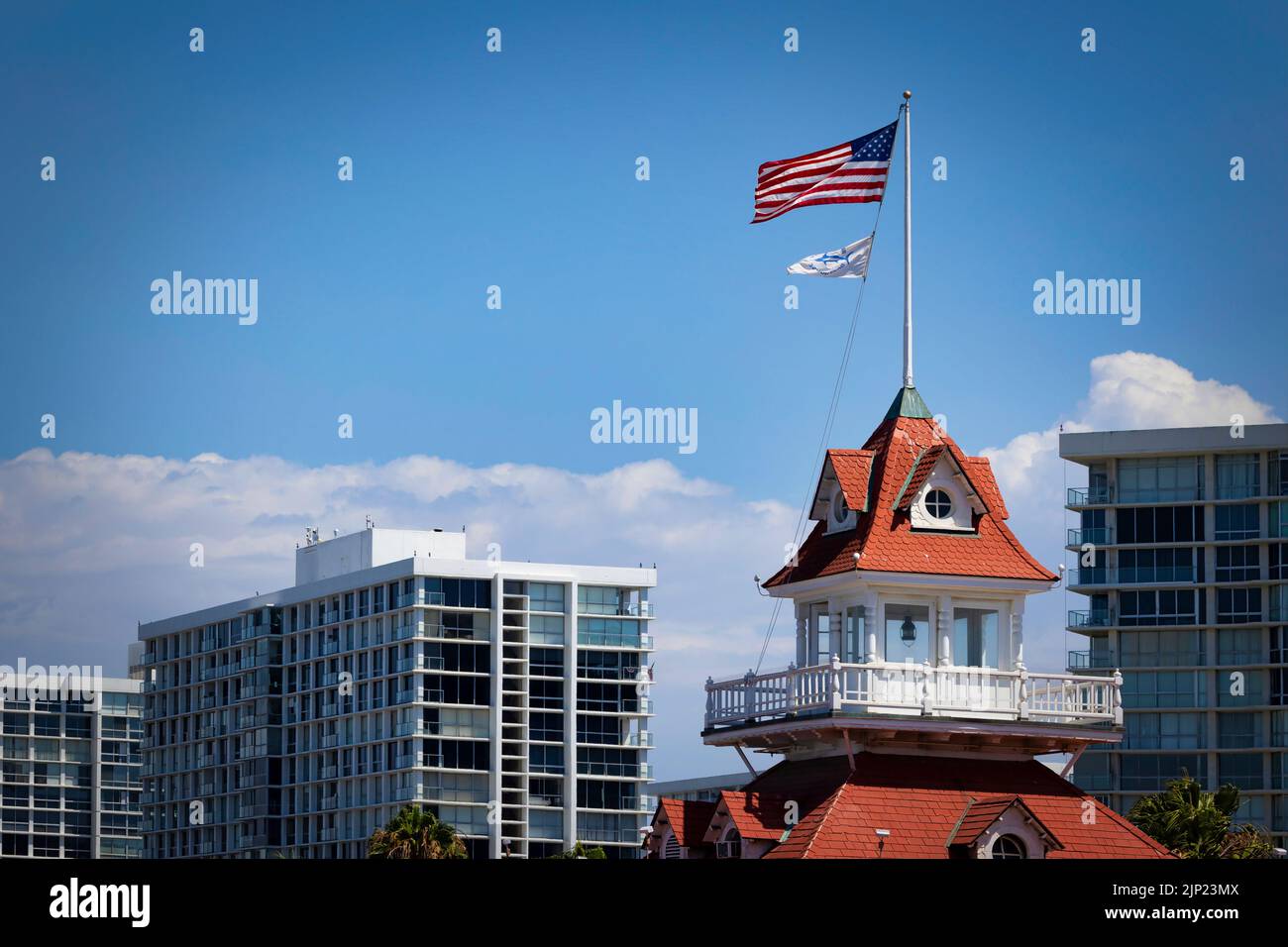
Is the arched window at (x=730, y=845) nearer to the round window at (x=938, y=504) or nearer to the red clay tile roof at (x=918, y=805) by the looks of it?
the red clay tile roof at (x=918, y=805)

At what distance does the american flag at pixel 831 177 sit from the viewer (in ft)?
174

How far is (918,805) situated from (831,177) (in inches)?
609

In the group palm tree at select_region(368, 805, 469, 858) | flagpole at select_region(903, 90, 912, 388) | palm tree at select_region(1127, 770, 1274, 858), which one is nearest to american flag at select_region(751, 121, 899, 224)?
flagpole at select_region(903, 90, 912, 388)

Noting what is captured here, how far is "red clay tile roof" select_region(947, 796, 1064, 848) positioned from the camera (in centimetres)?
4625

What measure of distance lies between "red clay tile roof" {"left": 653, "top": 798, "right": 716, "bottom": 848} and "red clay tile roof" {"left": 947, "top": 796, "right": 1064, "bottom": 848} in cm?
585

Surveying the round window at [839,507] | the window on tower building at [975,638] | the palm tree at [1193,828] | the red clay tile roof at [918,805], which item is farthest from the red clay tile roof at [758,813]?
the palm tree at [1193,828]

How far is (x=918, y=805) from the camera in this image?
155 feet

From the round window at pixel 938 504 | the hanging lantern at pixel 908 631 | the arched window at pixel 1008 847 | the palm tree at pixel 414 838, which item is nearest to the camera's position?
the arched window at pixel 1008 847

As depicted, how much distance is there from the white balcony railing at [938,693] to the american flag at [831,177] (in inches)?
458

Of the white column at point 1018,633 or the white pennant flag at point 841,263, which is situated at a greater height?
the white pennant flag at point 841,263

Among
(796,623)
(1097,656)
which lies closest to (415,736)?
(1097,656)
